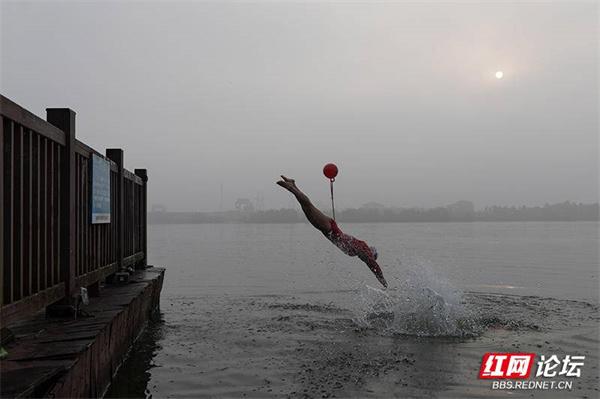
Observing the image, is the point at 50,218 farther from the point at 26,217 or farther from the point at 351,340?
the point at 351,340

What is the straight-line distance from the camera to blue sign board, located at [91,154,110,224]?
912cm

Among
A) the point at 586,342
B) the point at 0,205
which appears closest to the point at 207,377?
the point at 0,205

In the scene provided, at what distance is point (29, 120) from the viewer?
247 inches

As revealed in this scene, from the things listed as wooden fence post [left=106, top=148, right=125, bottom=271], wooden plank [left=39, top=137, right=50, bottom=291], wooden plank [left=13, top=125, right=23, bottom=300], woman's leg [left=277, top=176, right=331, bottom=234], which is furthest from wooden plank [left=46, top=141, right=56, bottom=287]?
woman's leg [left=277, top=176, right=331, bottom=234]

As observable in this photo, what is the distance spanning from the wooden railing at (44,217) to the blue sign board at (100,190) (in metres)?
0.13

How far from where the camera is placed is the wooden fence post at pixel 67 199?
7.50m

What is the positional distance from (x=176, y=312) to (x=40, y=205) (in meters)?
8.49

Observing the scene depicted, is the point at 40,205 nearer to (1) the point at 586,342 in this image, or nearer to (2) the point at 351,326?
(2) the point at 351,326

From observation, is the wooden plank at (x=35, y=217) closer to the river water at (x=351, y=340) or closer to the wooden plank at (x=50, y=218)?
the wooden plank at (x=50, y=218)

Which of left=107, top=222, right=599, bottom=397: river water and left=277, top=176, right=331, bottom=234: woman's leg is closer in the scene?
left=107, top=222, right=599, bottom=397: river water

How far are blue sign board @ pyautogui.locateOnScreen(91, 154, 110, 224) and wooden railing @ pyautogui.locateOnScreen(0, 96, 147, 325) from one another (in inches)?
5.2

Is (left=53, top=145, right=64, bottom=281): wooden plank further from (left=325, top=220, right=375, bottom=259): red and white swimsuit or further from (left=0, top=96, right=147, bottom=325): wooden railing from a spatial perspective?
(left=325, top=220, right=375, bottom=259): red and white swimsuit

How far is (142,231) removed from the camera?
50.8 feet

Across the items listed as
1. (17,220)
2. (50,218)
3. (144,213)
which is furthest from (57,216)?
(144,213)
